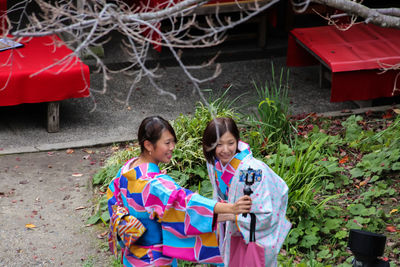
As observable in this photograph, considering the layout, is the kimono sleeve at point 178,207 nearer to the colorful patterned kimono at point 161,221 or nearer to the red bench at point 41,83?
the colorful patterned kimono at point 161,221

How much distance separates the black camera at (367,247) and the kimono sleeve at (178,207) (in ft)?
2.72

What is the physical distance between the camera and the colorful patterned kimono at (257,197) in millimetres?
3672

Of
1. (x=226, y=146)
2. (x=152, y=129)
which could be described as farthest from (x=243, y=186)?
(x=152, y=129)

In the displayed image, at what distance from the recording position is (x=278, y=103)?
21.6 feet

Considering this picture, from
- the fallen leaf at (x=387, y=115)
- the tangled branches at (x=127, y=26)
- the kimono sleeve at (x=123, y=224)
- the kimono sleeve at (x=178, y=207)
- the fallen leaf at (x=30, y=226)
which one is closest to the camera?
the tangled branches at (x=127, y=26)

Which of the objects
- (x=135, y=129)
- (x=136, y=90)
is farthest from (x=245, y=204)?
(x=136, y=90)

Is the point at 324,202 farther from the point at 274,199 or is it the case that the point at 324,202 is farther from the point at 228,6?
the point at 228,6

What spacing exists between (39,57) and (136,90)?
1665 millimetres

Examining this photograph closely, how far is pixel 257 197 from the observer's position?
144 inches

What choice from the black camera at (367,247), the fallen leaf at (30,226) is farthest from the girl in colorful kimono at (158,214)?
the fallen leaf at (30,226)

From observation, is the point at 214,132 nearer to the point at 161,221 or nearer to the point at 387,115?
the point at 161,221

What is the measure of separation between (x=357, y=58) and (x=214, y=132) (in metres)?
4.43

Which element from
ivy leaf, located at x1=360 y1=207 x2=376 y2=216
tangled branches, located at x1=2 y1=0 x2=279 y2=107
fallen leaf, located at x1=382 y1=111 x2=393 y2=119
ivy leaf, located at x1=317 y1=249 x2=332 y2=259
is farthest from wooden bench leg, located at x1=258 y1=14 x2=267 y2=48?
ivy leaf, located at x1=317 y1=249 x2=332 y2=259

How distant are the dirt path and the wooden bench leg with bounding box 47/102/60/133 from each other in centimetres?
65
